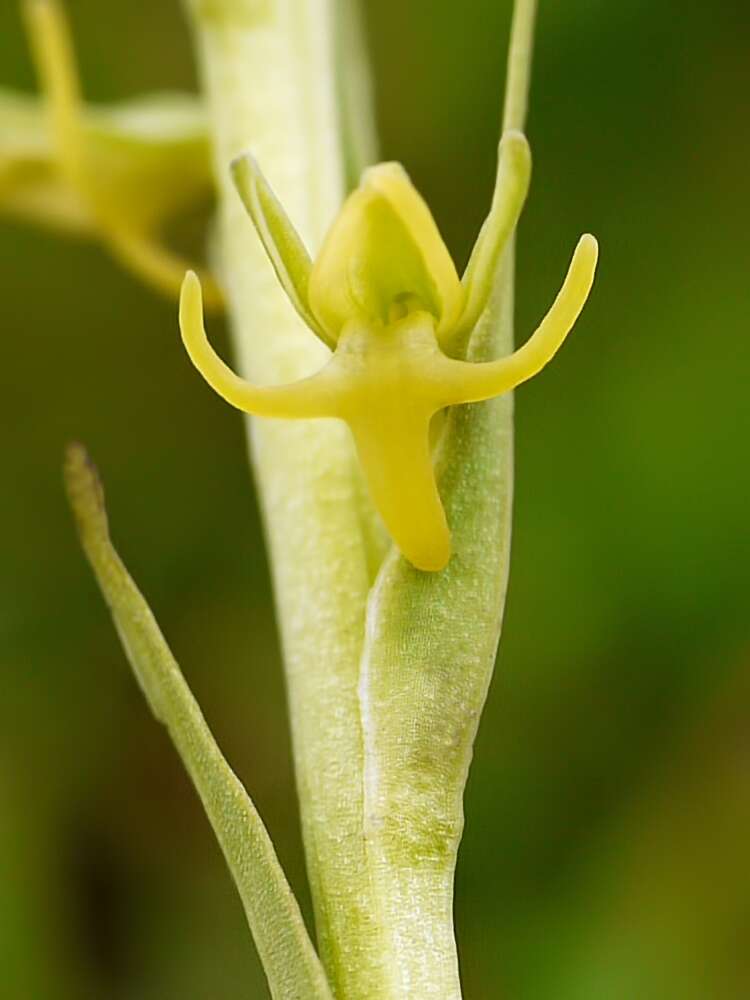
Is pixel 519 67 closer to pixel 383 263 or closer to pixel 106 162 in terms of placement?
pixel 383 263

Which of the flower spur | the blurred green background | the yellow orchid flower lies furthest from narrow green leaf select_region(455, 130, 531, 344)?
the blurred green background

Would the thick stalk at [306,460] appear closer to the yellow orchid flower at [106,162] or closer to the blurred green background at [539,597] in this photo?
the yellow orchid flower at [106,162]

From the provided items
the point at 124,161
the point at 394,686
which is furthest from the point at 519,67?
the point at 124,161

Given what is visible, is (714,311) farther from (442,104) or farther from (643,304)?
(442,104)

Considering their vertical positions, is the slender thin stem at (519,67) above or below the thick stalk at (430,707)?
above

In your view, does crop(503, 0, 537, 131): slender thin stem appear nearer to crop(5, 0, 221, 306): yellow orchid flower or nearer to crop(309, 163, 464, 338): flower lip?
A: crop(309, 163, 464, 338): flower lip

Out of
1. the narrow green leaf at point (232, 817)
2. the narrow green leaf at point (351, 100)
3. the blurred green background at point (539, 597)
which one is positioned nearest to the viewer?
the narrow green leaf at point (232, 817)

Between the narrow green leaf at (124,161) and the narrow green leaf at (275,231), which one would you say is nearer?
the narrow green leaf at (275,231)

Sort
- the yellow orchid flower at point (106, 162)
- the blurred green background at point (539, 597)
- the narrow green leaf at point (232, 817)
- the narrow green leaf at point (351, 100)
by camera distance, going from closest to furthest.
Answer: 1. the narrow green leaf at point (232, 817)
2. the narrow green leaf at point (351, 100)
3. the yellow orchid flower at point (106, 162)
4. the blurred green background at point (539, 597)

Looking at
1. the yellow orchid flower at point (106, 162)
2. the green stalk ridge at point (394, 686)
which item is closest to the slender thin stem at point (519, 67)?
the green stalk ridge at point (394, 686)

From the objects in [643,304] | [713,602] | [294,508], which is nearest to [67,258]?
[643,304]
